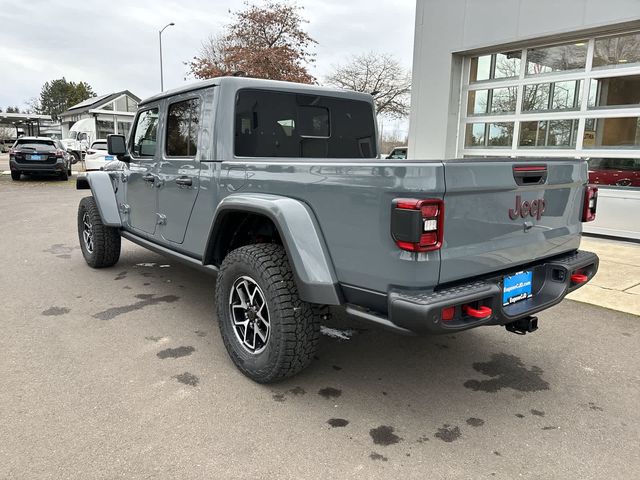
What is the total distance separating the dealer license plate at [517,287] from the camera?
9.00ft

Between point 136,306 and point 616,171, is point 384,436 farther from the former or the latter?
point 616,171

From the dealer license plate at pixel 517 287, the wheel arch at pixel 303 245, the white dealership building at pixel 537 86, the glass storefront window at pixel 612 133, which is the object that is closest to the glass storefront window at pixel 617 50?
the white dealership building at pixel 537 86

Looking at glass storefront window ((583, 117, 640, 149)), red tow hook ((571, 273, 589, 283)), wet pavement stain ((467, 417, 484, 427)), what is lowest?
wet pavement stain ((467, 417, 484, 427))

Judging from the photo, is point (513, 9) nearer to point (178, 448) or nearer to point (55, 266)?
point (55, 266)

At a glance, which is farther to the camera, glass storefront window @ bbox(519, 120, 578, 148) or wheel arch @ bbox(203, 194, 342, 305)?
glass storefront window @ bbox(519, 120, 578, 148)

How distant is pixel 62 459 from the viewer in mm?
2359

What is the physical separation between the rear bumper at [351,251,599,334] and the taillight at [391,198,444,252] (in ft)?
0.79

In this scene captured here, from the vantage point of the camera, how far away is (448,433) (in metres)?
2.66

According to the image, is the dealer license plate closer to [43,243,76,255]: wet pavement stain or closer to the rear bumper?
the rear bumper

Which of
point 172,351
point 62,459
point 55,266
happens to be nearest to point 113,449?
point 62,459

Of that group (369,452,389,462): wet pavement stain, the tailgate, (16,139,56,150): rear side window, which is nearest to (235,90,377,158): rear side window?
the tailgate

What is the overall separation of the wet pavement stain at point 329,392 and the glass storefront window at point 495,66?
300 inches

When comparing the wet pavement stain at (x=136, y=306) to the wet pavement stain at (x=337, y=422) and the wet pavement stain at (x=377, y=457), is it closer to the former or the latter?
the wet pavement stain at (x=337, y=422)

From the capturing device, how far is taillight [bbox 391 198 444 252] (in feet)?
7.41
